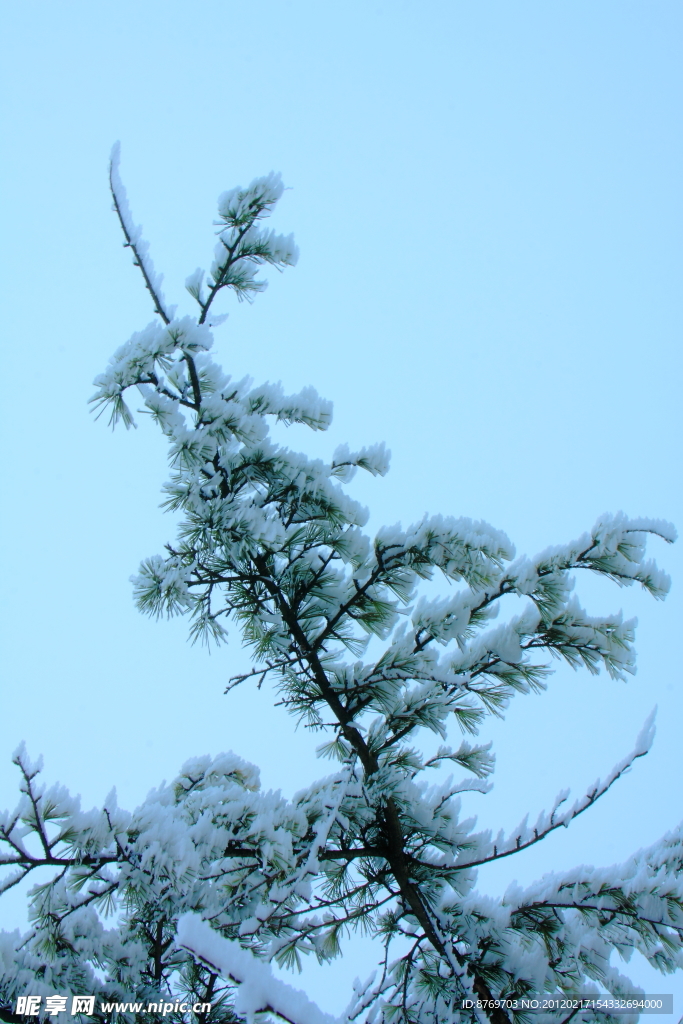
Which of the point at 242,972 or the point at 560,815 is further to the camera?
the point at 560,815

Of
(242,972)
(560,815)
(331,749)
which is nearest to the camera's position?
(242,972)

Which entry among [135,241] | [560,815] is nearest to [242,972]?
[560,815]

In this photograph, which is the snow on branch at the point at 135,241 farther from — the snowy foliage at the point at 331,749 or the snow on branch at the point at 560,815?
the snow on branch at the point at 560,815

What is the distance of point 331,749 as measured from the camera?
147 inches

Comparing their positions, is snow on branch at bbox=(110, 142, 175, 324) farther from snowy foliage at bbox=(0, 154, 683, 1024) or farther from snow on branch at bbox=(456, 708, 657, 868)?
snow on branch at bbox=(456, 708, 657, 868)

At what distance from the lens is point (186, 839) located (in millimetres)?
2562

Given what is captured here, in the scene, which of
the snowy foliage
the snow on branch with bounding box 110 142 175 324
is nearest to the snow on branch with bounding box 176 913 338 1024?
the snowy foliage

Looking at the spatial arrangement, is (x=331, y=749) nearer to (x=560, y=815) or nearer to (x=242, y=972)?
(x=560, y=815)

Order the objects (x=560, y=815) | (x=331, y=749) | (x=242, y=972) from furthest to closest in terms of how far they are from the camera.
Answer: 1. (x=331, y=749)
2. (x=560, y=815)
3. (x=242, y=972)

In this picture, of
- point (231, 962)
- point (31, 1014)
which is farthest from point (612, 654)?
point (31, 1014)

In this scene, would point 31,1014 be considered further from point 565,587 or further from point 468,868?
point 565,587

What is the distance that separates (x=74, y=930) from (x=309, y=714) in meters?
1.53

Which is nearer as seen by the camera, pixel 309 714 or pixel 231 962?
pixel 231 962

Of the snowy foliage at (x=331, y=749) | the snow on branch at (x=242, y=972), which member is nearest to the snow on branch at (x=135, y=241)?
the snowy foliage at (x=331, y=749)
